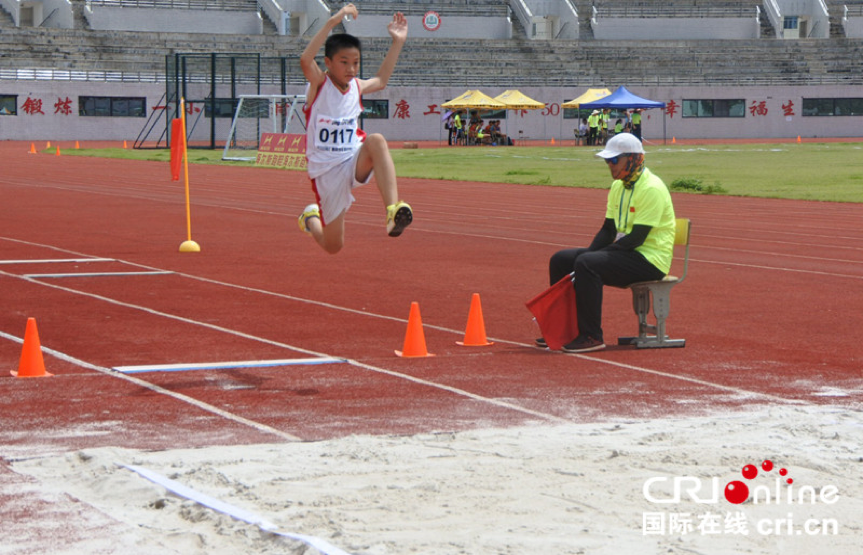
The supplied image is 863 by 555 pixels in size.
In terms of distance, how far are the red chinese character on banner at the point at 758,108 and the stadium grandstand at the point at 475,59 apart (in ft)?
0.35

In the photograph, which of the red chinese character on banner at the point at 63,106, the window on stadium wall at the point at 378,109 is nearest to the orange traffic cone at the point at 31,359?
the red chinese character on banner at the point at 63,106

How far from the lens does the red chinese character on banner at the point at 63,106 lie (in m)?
56.7

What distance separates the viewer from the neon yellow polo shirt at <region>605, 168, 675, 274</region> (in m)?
9.52

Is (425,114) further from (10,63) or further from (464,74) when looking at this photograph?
(10,63)

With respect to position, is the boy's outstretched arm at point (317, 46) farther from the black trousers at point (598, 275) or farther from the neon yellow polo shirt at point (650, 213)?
the neon yellow polo shirt at point (650, 213)

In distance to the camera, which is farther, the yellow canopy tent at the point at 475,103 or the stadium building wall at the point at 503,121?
the stadium building wall at the point at 503,121

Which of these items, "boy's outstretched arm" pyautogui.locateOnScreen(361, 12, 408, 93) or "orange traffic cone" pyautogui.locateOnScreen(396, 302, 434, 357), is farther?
"orange traffic cone" pyautogui.locateOnScreen(396, 302, 434, 357)

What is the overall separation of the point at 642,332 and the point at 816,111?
6072cm

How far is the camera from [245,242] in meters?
17.4

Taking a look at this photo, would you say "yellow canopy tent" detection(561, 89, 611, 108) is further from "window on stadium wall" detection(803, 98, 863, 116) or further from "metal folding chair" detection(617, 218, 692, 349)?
"metal folding chair" detection(617, 218, 692, 349)

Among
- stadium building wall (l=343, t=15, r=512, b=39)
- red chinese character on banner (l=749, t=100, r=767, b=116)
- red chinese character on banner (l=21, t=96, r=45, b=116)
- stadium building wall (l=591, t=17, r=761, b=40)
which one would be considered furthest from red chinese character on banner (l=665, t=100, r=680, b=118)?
red chinese character on banner (l=21, t=96, r=45, b=116)

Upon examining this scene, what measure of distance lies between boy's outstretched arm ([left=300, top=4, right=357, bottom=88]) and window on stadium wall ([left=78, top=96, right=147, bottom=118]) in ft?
170

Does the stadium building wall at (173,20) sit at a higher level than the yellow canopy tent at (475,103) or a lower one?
higher

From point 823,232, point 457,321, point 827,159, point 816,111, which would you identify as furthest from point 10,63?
point 457,321
